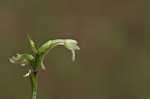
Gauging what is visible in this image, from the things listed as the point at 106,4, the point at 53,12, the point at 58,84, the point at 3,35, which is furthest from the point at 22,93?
the point at 106,4

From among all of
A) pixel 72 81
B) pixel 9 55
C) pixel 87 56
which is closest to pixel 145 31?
pixel 87 56

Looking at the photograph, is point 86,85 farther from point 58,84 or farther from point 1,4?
point 1,4

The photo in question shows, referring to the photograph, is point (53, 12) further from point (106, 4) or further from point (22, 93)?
point (22, 93)

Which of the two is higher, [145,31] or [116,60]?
[145,31]

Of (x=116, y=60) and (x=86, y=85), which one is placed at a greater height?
(x=116, y=60)

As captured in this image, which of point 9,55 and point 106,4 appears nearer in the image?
point 9,55

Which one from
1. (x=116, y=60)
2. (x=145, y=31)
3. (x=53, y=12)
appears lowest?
(x=116, y=60)
